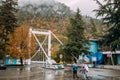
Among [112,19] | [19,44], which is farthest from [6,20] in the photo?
[112,19]

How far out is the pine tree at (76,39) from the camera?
2592 inches

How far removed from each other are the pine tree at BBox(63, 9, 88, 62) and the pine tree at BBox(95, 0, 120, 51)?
4330 cm

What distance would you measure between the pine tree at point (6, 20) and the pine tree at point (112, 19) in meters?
38.7

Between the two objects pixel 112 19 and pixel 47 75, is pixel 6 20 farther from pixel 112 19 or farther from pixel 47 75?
pixel 112 19

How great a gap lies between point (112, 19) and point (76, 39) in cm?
4488

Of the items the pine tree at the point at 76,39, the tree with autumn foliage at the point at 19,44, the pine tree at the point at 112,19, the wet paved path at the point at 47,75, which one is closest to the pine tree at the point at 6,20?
the tree with autumn foliage at the point at 19,44

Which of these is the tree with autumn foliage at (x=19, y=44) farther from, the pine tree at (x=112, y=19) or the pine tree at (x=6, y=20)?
the pine tree at (x=112, y=19)

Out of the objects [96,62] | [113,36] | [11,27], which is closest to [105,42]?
[113,36]

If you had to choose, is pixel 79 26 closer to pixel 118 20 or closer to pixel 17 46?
pixel 17 46

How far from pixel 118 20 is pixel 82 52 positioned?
151ft

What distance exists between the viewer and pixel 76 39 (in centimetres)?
6656

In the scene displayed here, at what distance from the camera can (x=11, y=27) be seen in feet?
200

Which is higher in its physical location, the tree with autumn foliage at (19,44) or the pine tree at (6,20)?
the pine tree at (6,20)

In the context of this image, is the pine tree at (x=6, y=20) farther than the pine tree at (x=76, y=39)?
No
